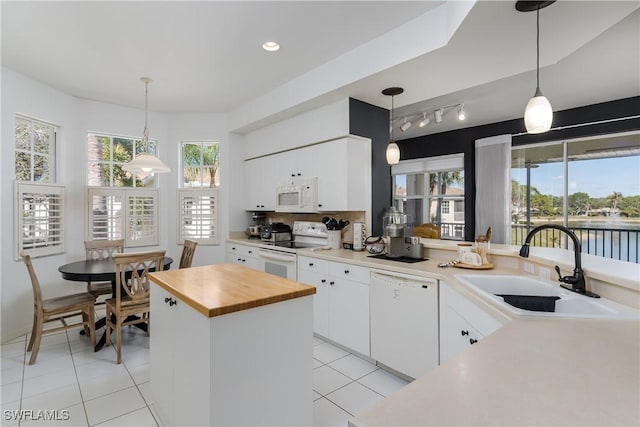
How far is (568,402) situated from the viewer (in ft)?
2.33

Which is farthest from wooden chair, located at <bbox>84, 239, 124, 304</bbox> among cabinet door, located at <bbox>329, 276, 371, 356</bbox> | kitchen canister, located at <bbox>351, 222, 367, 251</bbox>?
kitchen canister, located at <bbox>351, 222, 367, 251</bbox>

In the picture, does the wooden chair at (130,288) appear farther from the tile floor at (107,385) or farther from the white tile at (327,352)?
the white tile at (327,352)

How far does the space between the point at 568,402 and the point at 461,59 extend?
2.53 metres

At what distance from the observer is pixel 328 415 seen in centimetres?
221

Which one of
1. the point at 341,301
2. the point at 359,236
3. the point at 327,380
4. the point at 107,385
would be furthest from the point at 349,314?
the point at 107,385

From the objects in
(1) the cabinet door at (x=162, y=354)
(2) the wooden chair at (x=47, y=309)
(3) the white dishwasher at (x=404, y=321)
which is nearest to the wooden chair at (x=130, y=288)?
(2) the wooden chair at (x=47, y=309)

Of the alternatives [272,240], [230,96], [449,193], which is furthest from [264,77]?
[449,193]

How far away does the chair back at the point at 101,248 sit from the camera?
3.91 m

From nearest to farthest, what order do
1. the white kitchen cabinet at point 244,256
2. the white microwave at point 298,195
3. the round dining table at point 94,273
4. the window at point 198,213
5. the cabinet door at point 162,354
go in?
the cabinet door at point 162,354, the round dining table at point 94,273, the white microwave at point 298,195, the white kitchen cabinet at point 244,256, the window at point 198,213

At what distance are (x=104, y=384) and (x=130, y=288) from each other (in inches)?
33.6

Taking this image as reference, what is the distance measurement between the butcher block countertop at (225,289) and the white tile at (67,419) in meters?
1.01

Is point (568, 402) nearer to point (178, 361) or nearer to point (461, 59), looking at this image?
point (178, 361)

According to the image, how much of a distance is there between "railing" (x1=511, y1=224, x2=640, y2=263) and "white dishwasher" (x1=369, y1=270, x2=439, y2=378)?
3255 millimetres

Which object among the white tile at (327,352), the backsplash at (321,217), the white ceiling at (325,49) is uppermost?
the white ceiling at (325,49)
